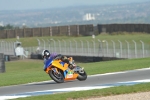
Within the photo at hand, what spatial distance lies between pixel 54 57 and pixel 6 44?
44693 mm

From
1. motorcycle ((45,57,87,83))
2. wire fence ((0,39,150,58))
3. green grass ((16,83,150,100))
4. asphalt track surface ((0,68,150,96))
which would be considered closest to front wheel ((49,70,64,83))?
motorcycle ((45,57,87,83))

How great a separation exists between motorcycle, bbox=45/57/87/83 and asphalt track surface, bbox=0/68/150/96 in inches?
7.5

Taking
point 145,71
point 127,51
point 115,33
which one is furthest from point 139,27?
point 145,71

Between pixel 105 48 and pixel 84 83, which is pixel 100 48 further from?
pixel 84 83

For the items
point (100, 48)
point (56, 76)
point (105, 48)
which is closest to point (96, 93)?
point (56, 76)

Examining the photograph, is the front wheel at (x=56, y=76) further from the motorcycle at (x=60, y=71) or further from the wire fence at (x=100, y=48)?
the wire fence at (x=100, y=48)

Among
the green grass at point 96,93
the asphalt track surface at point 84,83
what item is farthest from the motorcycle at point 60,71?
the green grass at point 96,93

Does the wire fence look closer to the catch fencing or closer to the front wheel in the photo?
the catch fencing

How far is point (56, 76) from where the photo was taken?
18.5m

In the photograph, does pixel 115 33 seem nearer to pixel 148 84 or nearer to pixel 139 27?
pixel 139 27

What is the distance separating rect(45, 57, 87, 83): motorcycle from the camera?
18.4 meters

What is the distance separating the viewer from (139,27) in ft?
223

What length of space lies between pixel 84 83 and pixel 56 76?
1.01 m

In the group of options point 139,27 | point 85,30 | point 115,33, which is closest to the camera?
point 139,27
